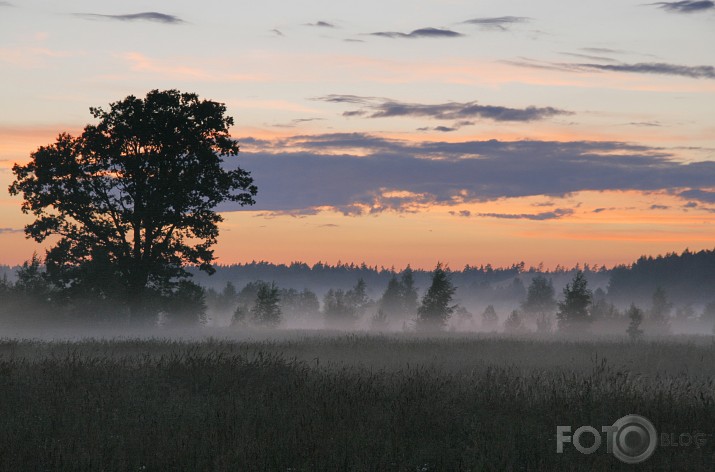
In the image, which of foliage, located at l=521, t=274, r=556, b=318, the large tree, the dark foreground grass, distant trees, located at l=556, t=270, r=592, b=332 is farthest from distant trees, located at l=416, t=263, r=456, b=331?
foliage, located at l=521, t=274, r=556, b=318

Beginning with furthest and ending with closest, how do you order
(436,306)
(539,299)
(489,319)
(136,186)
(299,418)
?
(489,319), (539,299), (436,306), (136,186), (299,418)

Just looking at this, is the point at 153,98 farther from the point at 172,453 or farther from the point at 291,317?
the point at 291,317

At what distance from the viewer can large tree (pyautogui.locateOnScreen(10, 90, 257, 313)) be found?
2814 centimetres

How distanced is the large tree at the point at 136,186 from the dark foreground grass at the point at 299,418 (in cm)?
1532

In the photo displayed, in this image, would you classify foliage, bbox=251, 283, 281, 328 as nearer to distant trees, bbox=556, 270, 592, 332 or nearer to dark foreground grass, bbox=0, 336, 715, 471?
distant trees, bbox=556, 270, 592, 332

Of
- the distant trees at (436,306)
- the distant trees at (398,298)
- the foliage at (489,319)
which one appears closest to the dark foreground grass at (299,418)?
the distant trees at (436,306)

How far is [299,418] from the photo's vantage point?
9.38 m

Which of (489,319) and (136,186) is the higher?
(136,186)

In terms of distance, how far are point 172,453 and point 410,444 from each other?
9.63 feet

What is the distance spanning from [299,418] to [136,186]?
21.1m

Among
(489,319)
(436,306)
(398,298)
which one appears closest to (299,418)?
(436,306)

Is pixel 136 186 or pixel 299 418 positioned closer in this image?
pixel 299 418

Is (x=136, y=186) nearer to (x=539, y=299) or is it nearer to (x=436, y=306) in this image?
(x=436, y=306)

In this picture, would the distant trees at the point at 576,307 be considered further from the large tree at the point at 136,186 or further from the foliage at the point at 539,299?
the foliage at the point at 539,299
